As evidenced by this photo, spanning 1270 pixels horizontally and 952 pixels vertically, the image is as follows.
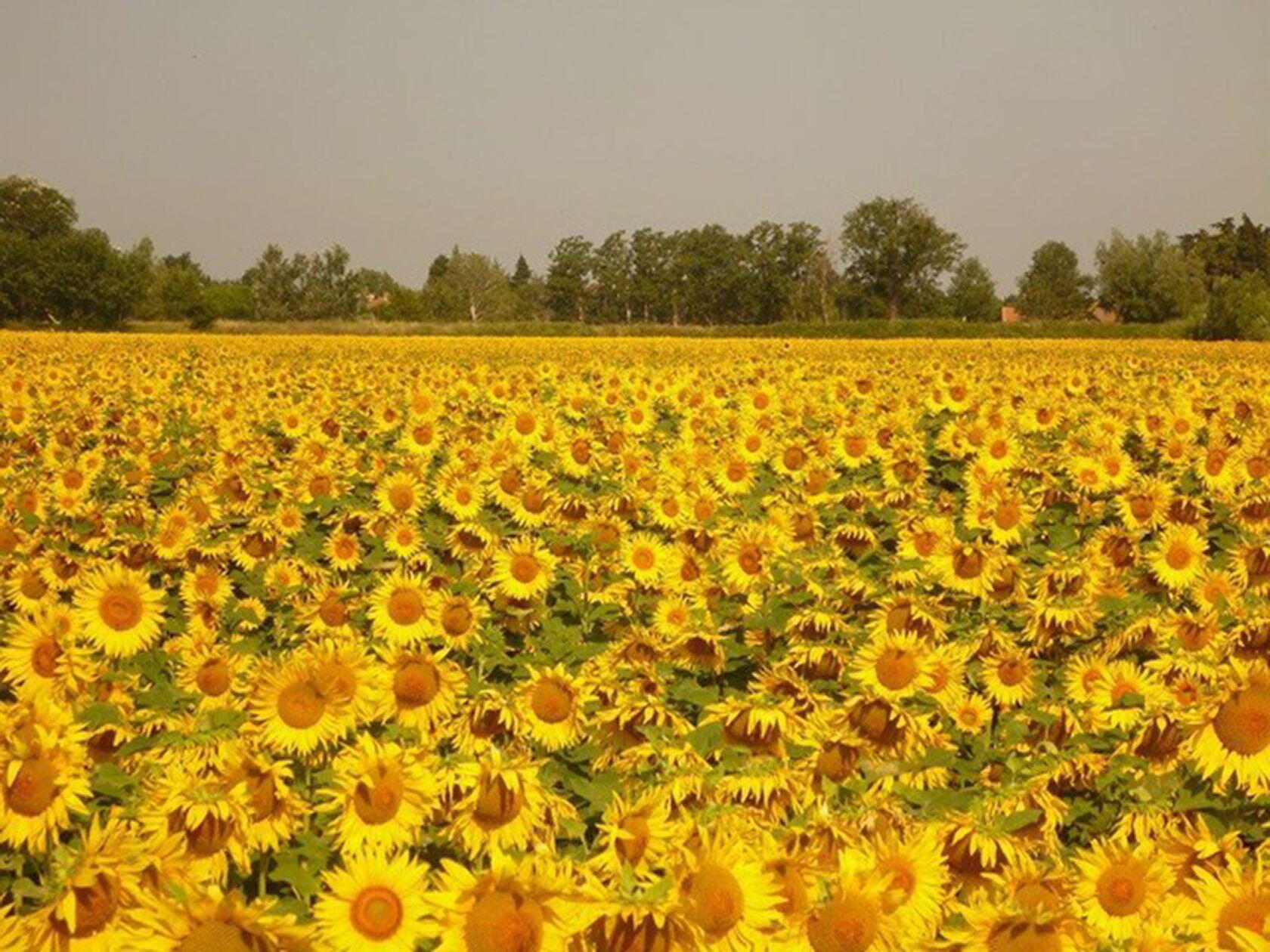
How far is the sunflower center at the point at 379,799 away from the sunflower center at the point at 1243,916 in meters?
1.68

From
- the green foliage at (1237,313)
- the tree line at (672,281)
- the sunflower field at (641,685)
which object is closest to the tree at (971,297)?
the tree line at (672,281)

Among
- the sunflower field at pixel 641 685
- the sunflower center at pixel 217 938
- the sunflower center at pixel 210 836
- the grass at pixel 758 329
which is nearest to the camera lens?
the sunflower center at pixel 217 938

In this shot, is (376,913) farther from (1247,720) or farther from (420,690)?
(1247,720)

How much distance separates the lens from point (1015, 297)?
125 m

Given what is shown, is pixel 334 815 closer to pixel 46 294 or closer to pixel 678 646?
pixel 678 646

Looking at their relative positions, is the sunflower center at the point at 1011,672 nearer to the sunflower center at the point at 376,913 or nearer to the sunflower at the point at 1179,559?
the sunflower at the point at 1179,559

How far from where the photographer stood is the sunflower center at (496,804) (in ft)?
8.30

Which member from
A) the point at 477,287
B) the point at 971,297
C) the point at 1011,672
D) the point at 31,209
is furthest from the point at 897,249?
the point at 1011,672

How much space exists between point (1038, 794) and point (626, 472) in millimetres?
4439

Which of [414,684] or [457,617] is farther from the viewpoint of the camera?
[457,617]

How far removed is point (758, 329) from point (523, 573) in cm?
5700

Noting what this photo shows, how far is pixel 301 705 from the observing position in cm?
301

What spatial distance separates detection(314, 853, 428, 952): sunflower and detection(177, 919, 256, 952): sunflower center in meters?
0.37

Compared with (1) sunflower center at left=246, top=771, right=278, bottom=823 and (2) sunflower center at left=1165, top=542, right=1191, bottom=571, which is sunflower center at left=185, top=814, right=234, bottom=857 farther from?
(2) sunflower center at left=1165, top=542, right=1191, bottom=571
